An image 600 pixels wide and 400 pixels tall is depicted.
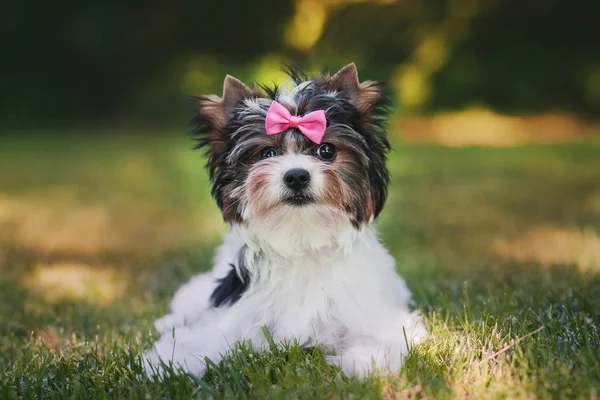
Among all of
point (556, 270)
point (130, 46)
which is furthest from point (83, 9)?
point (556, 270)

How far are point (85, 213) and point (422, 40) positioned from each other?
12978 millimetres

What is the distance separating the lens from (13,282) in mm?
5277

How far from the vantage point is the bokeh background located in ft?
15.2

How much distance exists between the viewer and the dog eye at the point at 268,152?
10.5 ft

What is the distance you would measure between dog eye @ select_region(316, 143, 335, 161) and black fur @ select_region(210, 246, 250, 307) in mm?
613

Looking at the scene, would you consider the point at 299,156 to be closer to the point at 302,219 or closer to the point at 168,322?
the point at 302,219

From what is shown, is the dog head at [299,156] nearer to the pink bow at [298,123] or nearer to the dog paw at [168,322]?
the pink bow at [298,123]

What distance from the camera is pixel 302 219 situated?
3152 mm

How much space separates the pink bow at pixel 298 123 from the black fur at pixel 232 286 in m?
0.67

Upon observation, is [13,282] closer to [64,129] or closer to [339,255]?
[339,255]

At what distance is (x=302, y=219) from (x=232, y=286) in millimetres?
594

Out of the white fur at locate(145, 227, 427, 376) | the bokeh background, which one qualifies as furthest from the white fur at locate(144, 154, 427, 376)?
the bokeh background

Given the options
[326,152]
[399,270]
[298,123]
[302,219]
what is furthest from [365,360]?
[399,270]

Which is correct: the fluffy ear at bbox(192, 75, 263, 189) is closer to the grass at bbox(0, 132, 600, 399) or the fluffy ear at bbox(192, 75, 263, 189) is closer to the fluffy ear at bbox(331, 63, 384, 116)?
the fluffy ear at bbox(331, 63, 384, 116)
